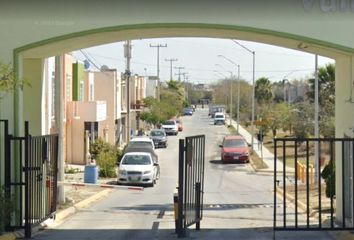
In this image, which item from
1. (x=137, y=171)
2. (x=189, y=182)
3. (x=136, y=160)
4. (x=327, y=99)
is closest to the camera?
(x=189, y=182)

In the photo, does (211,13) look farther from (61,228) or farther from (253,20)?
(61,228)

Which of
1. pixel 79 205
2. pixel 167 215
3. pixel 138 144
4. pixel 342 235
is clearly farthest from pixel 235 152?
pixel 342 235

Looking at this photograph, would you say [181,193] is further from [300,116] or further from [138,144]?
[300,116]

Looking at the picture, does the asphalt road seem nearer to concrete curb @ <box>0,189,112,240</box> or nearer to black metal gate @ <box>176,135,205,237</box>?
concrete curb @ <box>0,189,112,240</box>

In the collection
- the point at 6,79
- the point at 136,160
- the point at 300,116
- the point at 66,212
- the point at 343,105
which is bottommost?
the point at 66,212

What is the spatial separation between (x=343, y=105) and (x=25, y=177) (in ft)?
24.4

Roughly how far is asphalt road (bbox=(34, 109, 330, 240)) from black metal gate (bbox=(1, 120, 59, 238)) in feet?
1.86

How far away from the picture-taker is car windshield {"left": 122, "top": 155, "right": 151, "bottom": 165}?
111 ft

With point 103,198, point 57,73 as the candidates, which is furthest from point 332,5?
point 103,198

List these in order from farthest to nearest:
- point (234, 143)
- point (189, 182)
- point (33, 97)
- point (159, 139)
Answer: point (159, 139)
point (234, 143)
point (33, 97)
point (189, 182)

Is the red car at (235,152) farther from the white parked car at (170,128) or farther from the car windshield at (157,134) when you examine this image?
the white parked car at (170,128)

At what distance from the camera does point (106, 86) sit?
190 feet

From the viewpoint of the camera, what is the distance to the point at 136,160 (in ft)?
111

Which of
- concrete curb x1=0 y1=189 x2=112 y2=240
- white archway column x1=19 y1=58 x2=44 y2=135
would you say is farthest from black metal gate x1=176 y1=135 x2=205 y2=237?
white archway column x1=19 y1=58 x2=44 y2=135
